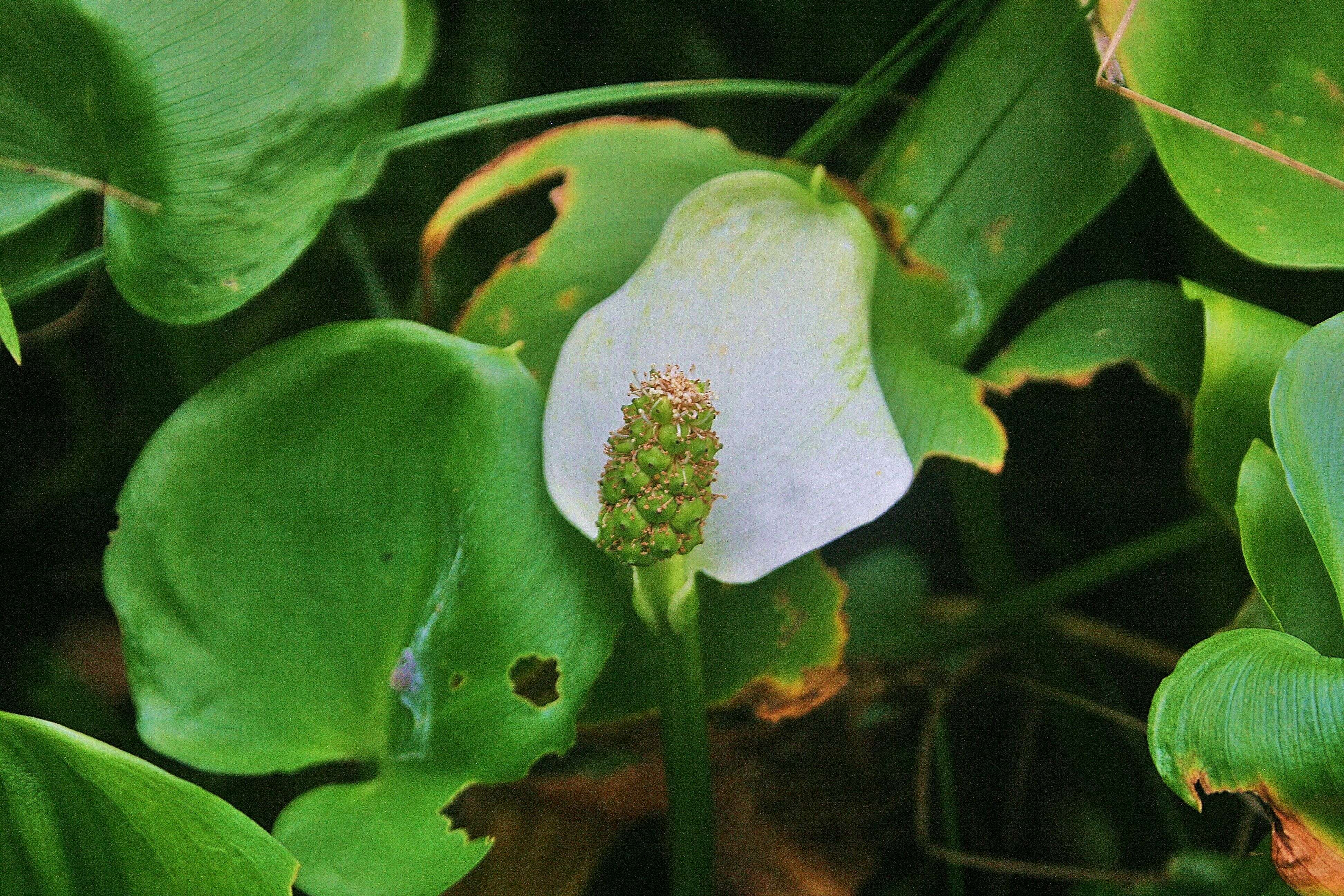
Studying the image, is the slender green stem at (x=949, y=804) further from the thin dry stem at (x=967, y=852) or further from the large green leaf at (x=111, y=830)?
the large green leaf at (x=111, y=830)

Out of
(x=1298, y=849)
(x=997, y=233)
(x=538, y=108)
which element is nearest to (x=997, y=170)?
(x=997, y=233)

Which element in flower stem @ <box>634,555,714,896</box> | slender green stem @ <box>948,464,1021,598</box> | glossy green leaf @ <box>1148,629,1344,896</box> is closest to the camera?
glossy green leaf @ <box>1148,629,1344,896</box>

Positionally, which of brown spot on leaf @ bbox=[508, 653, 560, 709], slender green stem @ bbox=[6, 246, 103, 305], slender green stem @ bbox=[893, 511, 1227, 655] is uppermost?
slender green stem @ bbox=[6, 246, 103, 305]

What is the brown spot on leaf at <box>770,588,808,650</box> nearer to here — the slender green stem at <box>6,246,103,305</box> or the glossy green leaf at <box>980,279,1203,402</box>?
the glossy green leaf at <box>980,279,1203,402</box>

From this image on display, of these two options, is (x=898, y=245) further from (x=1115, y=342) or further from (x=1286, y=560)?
(x=1286, y=560)

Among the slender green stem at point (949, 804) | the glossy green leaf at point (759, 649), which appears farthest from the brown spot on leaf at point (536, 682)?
the slender green stem at point (949, 804)

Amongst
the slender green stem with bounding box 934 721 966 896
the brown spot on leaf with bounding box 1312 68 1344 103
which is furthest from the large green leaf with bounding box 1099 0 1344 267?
the slender green stem with bounding box 934 721 966 896

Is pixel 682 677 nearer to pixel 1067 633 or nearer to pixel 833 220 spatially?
pixel 833 220
